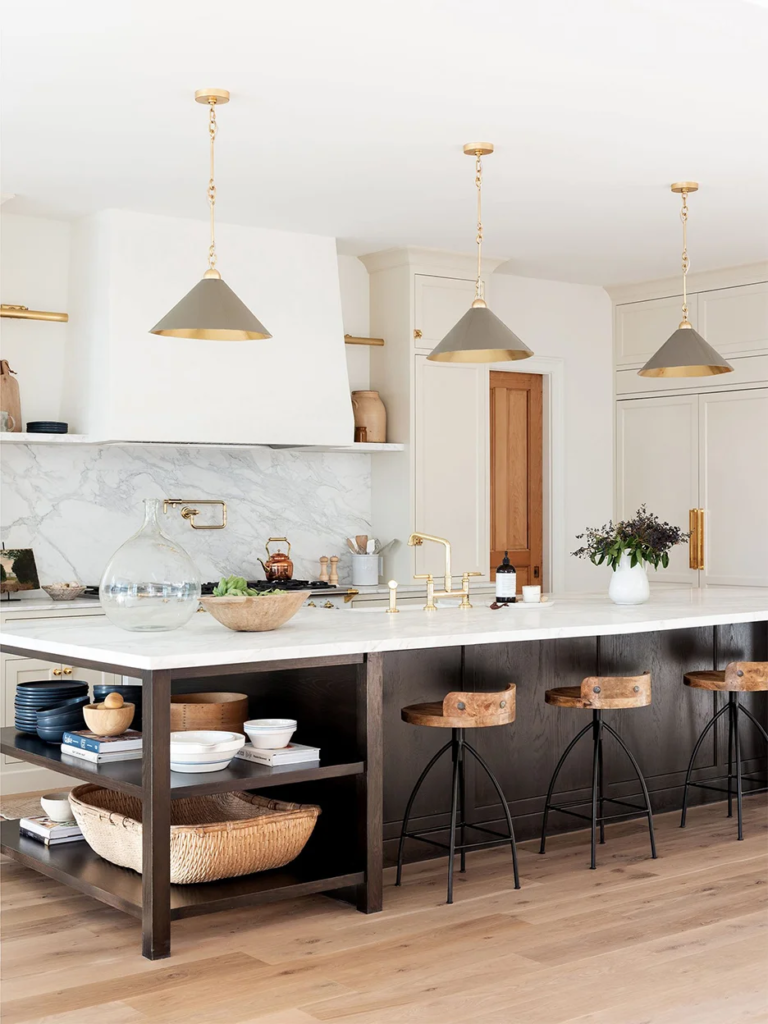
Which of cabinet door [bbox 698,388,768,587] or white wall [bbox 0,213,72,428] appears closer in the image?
white wall [bbox 0,213,72,428]

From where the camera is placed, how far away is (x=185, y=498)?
6613 mm

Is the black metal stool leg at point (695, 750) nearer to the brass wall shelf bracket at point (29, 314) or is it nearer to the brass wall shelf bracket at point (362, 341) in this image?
the brass wall shelf bracket at point (362, 341)

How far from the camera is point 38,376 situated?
20.3ft

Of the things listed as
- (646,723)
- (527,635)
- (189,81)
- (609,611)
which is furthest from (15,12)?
(646,723)

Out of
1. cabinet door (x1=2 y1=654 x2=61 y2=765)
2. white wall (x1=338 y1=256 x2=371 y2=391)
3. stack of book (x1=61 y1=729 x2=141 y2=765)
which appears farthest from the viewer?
white wall (x1=338 y1=256 x2=371 y2=391)

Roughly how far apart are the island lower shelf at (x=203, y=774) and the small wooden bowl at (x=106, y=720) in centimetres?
12

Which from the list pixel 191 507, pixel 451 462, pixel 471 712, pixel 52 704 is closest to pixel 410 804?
pixel 471 712

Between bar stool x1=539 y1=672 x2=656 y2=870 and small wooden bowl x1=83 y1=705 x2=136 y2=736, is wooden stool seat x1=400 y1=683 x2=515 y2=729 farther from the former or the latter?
small wooden bowl x1=83 y1=705 x2=136 y2=736

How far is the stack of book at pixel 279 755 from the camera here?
147 inches

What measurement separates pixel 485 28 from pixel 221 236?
2.77m

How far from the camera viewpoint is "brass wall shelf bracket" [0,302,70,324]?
600 cm

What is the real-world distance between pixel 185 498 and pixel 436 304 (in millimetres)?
1837

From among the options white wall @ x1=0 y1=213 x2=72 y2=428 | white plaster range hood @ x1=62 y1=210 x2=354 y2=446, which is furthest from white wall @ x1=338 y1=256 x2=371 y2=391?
white wall @ x1=0 y1=213 x2=72 y2=428

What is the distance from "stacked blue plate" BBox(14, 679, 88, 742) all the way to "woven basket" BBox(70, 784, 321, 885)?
10.2 inches
